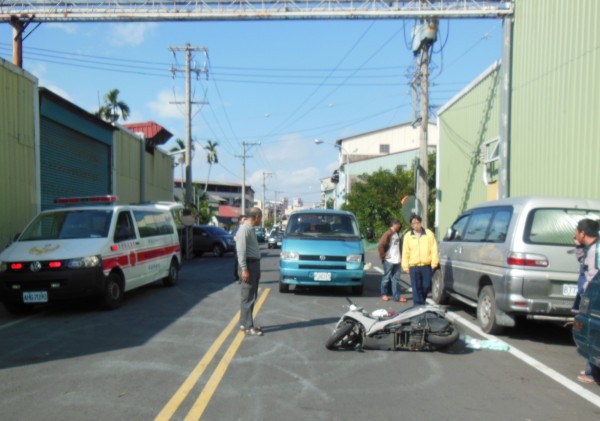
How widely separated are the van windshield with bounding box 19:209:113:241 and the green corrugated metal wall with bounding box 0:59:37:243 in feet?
14.1

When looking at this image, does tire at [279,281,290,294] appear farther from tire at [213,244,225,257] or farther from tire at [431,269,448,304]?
tire at [213,244,225,257]

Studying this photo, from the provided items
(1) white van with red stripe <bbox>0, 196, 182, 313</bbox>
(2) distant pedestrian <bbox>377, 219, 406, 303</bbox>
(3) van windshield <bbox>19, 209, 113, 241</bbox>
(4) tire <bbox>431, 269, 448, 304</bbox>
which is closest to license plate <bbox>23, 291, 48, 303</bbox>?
(1) white van with red stripe <bbox>0, 196, 182, 313</bbox>

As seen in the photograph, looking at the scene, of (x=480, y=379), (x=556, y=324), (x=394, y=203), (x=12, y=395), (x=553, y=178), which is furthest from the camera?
(x=394, y=203)

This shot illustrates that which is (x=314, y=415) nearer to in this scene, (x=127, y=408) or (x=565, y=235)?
(x=127, y=408)

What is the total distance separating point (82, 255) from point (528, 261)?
6.92 metres

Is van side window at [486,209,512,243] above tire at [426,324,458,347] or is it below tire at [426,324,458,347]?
above

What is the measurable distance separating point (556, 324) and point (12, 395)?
7.79 metres

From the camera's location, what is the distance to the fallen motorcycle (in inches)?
262

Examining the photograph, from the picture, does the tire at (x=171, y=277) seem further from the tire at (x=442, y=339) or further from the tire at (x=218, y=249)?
the tire at (x=218, y=249)

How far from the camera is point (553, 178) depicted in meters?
13.1

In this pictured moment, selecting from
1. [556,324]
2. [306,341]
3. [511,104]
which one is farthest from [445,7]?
[306,341]

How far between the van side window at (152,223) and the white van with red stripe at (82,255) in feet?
0.08

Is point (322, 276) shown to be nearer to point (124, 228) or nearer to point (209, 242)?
point (124, 228)

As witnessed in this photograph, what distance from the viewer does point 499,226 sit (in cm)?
800
